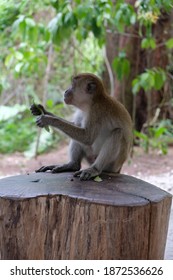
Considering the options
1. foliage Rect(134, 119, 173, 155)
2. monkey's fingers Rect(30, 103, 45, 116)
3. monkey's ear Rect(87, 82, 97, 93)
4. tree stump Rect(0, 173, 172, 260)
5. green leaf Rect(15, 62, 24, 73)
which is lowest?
foliage Rect(134, 119, 173, 155)

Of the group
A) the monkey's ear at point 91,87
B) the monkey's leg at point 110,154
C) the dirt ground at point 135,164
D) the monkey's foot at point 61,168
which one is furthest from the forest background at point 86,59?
the monkey's leg at point 110,154

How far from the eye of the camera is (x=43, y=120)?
4531 millimetres

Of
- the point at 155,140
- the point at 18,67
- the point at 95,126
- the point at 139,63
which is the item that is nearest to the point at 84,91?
the point at 95,126

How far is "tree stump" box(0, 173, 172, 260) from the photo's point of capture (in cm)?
357

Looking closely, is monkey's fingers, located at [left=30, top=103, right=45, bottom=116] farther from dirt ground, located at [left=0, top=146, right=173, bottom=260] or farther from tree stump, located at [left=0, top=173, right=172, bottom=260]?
dirt ground, located at [left=0, top=146, right=173, bottom=260]

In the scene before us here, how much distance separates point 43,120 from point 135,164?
5762 millimetres

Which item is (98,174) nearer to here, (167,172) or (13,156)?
(167,172)

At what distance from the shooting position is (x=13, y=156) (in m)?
11.5

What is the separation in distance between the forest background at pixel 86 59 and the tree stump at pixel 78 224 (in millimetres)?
3486

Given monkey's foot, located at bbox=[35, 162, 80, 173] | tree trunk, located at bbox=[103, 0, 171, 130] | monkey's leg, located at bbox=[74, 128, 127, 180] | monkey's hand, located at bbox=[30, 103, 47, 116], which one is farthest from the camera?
tree trunk, located at bbox=[103, 0, 171, 130]

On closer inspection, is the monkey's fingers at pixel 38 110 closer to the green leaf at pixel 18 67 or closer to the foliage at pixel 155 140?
the green leaf at pixel 18 67

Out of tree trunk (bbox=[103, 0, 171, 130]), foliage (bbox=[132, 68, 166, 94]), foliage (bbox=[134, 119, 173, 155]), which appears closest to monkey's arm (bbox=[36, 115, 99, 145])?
foliage (bbox=[132, 68, 166, 94])

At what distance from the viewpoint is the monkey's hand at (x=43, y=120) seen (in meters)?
4.52
